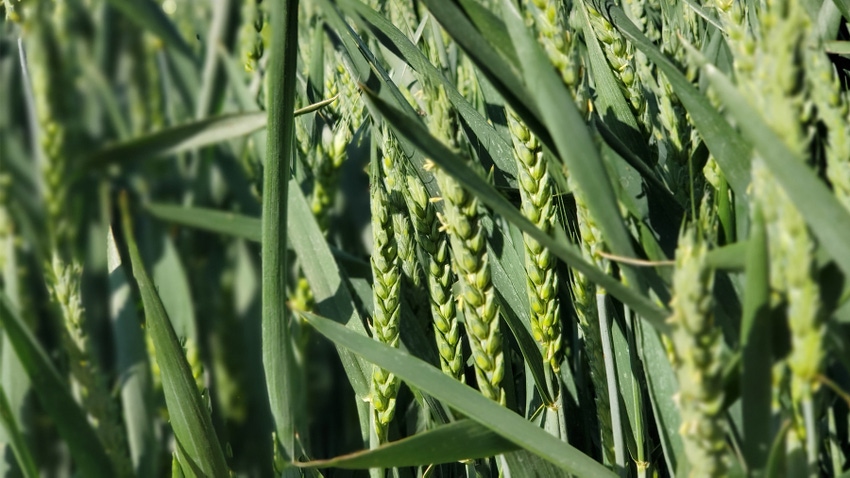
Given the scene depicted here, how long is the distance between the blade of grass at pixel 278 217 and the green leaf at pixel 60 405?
0.12 meters

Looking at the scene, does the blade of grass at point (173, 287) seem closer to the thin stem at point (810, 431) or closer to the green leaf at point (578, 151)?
the green leaf at point (578, 151)

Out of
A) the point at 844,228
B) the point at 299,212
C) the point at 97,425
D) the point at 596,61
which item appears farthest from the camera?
the point at 596,61

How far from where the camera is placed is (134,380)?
45cm

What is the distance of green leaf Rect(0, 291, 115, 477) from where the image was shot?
0.42 meters

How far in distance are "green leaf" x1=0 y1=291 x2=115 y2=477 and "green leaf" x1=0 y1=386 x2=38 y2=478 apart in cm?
3

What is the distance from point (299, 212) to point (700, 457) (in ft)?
1.25

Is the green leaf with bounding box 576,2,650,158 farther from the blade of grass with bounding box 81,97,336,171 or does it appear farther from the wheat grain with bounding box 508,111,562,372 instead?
the blade of grass with bounding box 81,97,336,171

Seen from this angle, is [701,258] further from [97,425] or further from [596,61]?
[596,61]

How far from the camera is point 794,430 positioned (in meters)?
0.38

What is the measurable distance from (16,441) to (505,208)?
1.05ft

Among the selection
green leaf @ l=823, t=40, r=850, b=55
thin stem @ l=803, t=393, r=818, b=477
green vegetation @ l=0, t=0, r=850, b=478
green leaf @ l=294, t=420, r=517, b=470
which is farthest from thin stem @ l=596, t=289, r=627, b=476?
green leaf @ l=823, t=40, r=850, b=55

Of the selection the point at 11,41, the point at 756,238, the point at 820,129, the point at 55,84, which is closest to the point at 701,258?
the point at 756,238

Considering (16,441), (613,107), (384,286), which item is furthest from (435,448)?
(613,107)

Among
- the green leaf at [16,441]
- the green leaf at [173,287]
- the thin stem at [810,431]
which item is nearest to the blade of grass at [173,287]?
the green leaf at [173,287]
